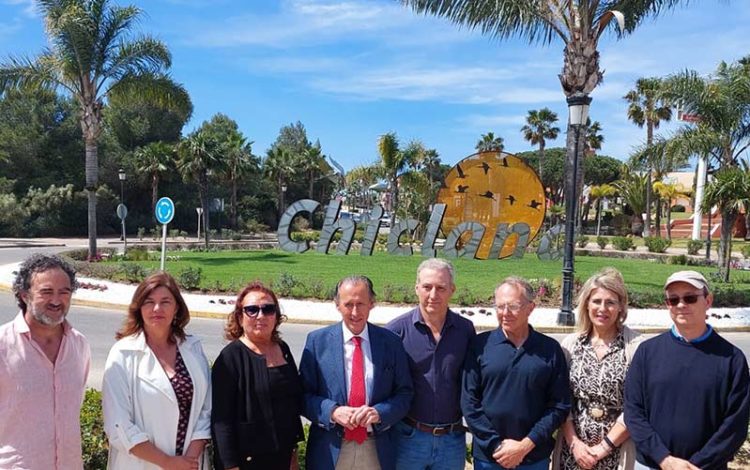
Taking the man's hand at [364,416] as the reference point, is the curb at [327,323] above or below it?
below

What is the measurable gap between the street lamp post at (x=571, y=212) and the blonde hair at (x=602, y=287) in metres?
9.58

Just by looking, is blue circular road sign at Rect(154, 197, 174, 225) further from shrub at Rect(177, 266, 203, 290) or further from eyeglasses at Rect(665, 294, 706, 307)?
eyeglasses at Rect(665, 294, 706, 307)

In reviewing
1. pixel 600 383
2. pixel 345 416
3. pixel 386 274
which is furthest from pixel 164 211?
pixel 600 383

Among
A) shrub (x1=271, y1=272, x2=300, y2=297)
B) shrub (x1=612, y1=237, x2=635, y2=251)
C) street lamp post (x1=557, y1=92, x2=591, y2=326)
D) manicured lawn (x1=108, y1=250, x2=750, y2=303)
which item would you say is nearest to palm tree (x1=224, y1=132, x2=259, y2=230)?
manicured lawn (x1=108, y1=250, x2=750, y2=303)

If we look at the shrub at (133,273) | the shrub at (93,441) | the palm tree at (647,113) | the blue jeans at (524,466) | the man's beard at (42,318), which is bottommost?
the shrub at (133,273)

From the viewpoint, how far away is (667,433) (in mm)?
3145

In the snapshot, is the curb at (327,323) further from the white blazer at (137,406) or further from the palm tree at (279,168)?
the palm tree at (279,168)

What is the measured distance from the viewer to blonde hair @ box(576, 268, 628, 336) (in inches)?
139

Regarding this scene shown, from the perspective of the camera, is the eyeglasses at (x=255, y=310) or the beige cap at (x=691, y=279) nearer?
the beige cap at (x=691, y=279)

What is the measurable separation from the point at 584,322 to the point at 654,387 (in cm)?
58

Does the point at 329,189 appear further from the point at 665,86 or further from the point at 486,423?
the point at 486,423

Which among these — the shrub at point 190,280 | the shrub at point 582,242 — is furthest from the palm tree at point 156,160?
the shrub at point 190,280

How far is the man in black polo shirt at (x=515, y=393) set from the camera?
134 inches

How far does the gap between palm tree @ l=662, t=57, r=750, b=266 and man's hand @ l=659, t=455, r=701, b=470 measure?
1923cm
